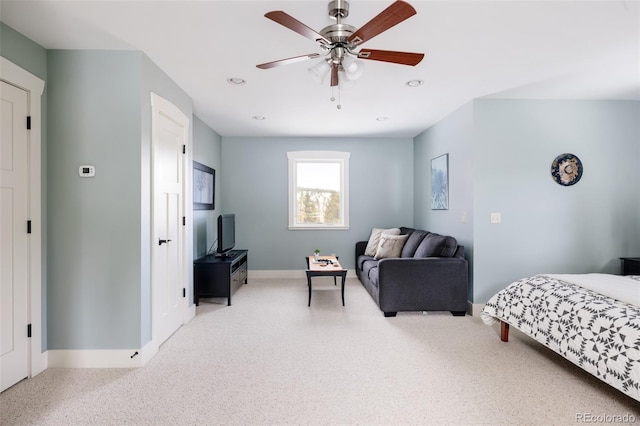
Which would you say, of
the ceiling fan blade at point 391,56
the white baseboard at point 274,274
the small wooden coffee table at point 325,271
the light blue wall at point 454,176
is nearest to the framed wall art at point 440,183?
the light blue wall at point 454,176

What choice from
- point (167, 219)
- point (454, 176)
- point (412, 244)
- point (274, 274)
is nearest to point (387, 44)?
point (454, 176)

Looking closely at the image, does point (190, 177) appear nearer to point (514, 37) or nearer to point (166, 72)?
point (166, 72)

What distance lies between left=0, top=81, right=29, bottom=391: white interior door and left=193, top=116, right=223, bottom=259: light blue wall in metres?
2.08

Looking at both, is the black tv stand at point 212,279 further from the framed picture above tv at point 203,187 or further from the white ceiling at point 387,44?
the white ceiling at point 387,44

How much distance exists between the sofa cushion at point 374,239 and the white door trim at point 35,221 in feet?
13.6

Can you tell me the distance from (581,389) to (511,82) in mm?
2693

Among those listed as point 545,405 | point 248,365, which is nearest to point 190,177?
point 248,365

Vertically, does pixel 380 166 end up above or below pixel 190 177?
above

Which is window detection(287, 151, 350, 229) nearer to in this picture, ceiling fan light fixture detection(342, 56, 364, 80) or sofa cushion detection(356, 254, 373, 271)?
sofa cushion detection(356, 254, 373, 271)

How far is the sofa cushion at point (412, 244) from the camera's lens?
4555mm

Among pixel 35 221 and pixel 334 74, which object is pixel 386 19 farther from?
pixel 35 221

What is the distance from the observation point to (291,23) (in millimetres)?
1740

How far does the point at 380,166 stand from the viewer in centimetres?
595

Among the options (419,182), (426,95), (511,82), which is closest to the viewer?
(511,82)
